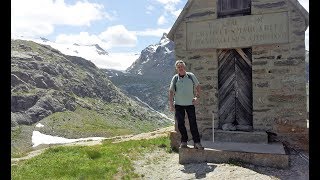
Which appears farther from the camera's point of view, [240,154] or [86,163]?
[86,163]

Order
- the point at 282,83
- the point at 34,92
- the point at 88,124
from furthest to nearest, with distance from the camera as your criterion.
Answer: the point at 34,92
the point at 88,124
the point at 282,83

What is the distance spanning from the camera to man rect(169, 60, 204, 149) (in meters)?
10.6

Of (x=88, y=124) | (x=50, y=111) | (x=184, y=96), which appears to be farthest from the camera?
(x=50, y=111)

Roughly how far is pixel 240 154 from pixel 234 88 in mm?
3528

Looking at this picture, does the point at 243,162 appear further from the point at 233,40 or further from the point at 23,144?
the point at 23,144

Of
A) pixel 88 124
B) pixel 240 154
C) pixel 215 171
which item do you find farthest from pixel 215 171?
pixel 88 124

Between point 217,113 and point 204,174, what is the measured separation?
391 centimetres

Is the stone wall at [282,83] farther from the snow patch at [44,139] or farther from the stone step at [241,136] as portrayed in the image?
the snow patch at [44,139]

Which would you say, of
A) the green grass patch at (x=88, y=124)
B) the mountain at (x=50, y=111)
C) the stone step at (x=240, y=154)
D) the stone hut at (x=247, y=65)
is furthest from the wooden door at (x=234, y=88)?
the mountain at (x=50, y=111)

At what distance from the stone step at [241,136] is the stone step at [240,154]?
0.49 metres

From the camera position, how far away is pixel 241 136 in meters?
12.2

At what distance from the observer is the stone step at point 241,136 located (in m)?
12.0

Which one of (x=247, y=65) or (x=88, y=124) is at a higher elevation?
(x=247, y=65)

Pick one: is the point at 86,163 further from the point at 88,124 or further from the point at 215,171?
the point at 88,124
